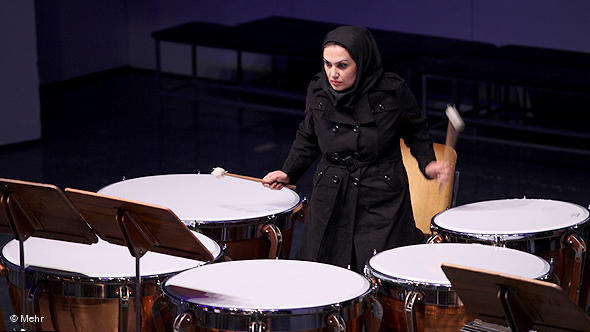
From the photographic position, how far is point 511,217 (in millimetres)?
3311

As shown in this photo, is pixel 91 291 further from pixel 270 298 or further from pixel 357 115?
pixel 357 115

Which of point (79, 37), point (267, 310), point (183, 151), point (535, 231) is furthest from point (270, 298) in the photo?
point (79, 37)

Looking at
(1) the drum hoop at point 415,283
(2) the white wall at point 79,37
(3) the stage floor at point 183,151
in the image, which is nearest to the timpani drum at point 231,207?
(1) the drum hoop at point 415,283

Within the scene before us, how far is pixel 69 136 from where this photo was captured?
6.96m

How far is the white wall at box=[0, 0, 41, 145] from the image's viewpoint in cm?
648

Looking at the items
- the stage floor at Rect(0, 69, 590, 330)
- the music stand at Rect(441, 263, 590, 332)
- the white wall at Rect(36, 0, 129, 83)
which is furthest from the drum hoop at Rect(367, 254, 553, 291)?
the white wall at Rect(36, 0, 129, 83)

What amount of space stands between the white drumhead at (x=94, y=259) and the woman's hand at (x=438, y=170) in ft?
2.39

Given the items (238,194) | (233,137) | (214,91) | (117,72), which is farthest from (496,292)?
(117,72)

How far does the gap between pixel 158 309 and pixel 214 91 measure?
5.68m

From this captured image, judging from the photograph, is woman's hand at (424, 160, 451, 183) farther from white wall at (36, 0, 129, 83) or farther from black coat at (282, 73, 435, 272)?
white wall at (36, 0, 129, 83)

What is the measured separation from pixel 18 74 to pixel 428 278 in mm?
4507

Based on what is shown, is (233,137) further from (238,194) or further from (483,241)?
(483,241)

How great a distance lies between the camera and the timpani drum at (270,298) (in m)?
2.55

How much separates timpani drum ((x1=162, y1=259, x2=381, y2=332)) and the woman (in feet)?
1.29
